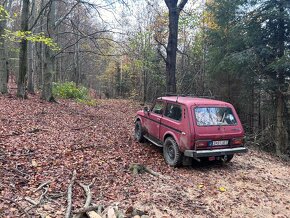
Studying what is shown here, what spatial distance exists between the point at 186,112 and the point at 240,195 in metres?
2.40

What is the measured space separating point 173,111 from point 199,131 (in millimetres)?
1184

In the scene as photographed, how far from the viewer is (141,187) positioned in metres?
5.96

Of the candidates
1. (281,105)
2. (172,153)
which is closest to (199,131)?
(172,153)

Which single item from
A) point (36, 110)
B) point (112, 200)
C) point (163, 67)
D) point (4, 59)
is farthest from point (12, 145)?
point (163, 67)

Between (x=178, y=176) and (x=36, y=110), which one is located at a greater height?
(x=36, y=110)

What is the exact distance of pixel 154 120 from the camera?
28.8 feet

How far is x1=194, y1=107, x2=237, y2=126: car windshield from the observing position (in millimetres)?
7223

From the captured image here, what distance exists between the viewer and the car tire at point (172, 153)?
729 cm

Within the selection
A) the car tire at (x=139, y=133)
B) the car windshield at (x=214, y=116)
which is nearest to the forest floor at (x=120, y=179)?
the car tire at (x=139, y=133)

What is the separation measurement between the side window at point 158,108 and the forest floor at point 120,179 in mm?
1304

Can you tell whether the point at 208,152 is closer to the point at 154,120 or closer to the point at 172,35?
the point at 154,120

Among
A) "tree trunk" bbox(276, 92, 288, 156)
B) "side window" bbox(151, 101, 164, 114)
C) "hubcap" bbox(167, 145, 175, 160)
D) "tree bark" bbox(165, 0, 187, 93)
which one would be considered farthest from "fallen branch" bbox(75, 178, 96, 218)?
"tree trunk" bbox(276, 92, 288, 156)

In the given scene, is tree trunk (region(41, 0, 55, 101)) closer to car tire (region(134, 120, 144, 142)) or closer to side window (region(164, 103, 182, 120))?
car tire (region(134, 120, 144, 142))

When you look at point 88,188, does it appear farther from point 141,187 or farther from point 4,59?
point 4,59
